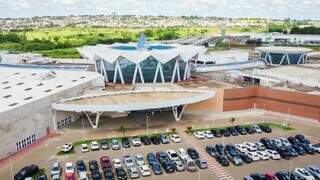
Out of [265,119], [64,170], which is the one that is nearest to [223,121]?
[265,119]

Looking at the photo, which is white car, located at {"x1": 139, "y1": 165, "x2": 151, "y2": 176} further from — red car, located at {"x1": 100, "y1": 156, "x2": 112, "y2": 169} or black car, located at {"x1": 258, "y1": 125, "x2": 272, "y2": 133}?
black car, located at {"x1": 258, "y1": 125, "x2": 272, "y2": 133}

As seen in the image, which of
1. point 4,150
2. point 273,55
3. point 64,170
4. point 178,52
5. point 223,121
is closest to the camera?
point 64,170

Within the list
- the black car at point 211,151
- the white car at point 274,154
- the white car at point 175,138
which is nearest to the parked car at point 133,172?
the black car at point 211,151

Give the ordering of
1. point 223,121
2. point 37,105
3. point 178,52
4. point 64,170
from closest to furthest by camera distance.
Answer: point 64,170 → point 37,105 → point 223,121 → point 178,52

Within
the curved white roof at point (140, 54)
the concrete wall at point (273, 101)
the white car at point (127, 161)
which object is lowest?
the white car at point (127, 161)

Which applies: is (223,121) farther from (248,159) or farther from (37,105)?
(37,105)

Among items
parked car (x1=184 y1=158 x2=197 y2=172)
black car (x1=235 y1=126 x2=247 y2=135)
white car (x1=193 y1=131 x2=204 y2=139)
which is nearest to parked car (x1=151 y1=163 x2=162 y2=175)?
parked car (x1=184 y1=158 x2=197 y2=172)

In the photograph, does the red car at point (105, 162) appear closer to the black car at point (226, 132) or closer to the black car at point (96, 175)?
the black car at point (96, 175)
